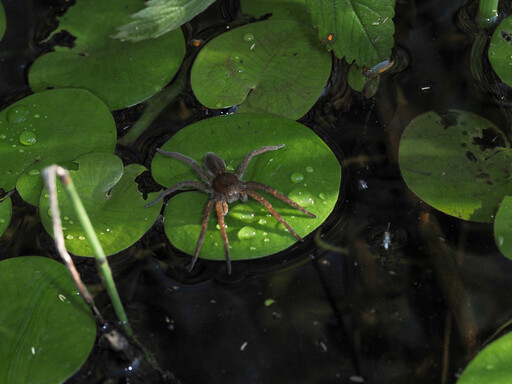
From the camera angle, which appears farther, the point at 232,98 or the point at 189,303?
the point at 232,98

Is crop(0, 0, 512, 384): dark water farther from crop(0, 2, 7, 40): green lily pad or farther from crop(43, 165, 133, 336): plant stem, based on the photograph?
crop(0, 2, 7, 40): green lily pad

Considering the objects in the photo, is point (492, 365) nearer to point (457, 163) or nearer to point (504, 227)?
point (504, 227)

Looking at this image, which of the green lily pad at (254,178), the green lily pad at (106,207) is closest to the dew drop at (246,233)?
the green lily pad at (254,178)

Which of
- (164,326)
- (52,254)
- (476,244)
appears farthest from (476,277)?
(52,254)

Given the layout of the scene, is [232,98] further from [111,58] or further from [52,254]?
[52,254]

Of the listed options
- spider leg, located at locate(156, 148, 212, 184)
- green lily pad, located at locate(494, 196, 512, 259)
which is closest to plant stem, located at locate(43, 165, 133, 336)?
spider leg, located at locate(156, 148, 212, 184)

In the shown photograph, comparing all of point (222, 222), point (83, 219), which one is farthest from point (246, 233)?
point (83, 219)
